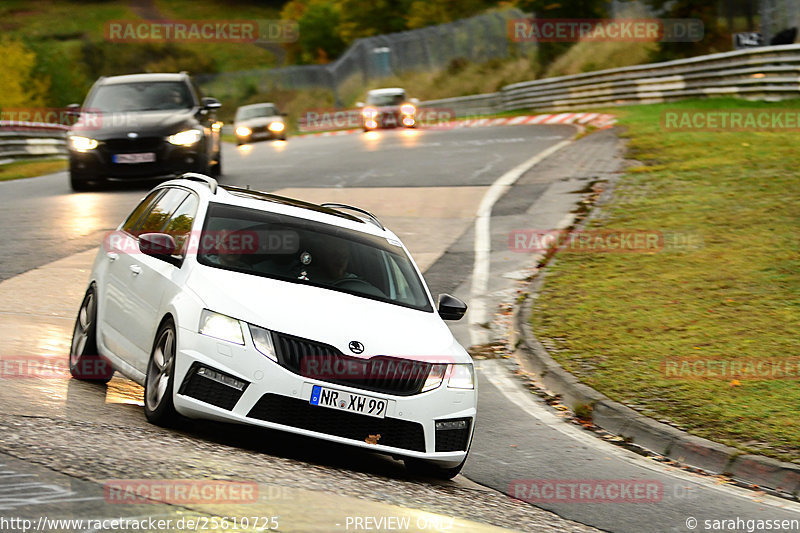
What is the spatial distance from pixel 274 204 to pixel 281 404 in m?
2.25

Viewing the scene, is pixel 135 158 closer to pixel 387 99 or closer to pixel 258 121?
pixel 258 121

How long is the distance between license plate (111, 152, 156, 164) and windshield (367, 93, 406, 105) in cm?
2489

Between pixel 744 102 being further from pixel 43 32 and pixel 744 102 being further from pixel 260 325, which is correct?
pixel 43 32

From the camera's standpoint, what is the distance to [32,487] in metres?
5.45

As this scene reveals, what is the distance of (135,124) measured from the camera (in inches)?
787

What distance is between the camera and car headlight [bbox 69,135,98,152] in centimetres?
2006

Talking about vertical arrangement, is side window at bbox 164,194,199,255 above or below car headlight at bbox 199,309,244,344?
above

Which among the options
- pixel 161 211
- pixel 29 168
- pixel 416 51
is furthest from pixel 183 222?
pixel 416 51

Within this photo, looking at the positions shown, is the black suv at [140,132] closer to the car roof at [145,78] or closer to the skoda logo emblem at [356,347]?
the car roof at [145,78]

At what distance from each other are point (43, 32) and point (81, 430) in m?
156

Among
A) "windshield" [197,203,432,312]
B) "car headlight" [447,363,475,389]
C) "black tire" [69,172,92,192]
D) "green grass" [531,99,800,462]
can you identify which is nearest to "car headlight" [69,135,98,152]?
"black tire" [69,172,92,192]

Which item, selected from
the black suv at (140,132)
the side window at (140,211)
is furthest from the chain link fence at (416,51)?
the side window at (140,211)

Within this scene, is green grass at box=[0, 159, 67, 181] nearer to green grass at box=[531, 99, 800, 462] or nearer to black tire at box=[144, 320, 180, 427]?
green grass at box=[531, 99, 800, 462]

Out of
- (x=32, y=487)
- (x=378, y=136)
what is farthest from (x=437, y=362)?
(x=378, y=136)
